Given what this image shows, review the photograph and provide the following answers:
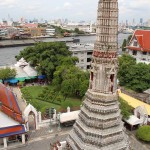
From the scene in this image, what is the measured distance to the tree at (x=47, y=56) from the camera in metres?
45.2

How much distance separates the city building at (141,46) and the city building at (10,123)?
30.8 metres

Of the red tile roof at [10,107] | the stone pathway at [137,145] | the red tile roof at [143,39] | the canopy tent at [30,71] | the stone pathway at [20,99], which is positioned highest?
the red tile roof at [143,39]

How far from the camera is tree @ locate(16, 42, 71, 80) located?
45.2m

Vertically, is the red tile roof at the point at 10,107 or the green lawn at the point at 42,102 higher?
the red tile roof at the point at 10,107

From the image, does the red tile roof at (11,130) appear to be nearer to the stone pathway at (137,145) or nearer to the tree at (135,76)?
the stone pathway at (137,145)

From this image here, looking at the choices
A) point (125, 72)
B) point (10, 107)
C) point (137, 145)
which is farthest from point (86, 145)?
point (125, 72)

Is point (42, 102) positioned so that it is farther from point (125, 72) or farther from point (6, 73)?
point (125, 72)

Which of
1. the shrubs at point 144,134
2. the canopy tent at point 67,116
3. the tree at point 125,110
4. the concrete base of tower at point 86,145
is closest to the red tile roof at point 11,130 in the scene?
the canopy tent at point 67,116

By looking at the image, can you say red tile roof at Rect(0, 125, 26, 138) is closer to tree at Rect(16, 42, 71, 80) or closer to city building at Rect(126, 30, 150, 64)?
tree at Rect(16, 42, 71, 80)

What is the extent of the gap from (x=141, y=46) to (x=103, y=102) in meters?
35.9

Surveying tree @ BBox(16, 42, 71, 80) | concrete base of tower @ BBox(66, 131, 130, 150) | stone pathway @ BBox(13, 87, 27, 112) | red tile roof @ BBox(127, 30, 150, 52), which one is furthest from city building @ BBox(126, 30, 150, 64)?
concrete base of tower @ BBox(66, 131, 130, 150)

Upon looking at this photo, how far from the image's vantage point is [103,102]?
17.3 m

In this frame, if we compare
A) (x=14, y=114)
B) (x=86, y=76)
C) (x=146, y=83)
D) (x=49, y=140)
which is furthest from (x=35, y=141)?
(x=146, y=83)

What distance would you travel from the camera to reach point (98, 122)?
56.5ft
